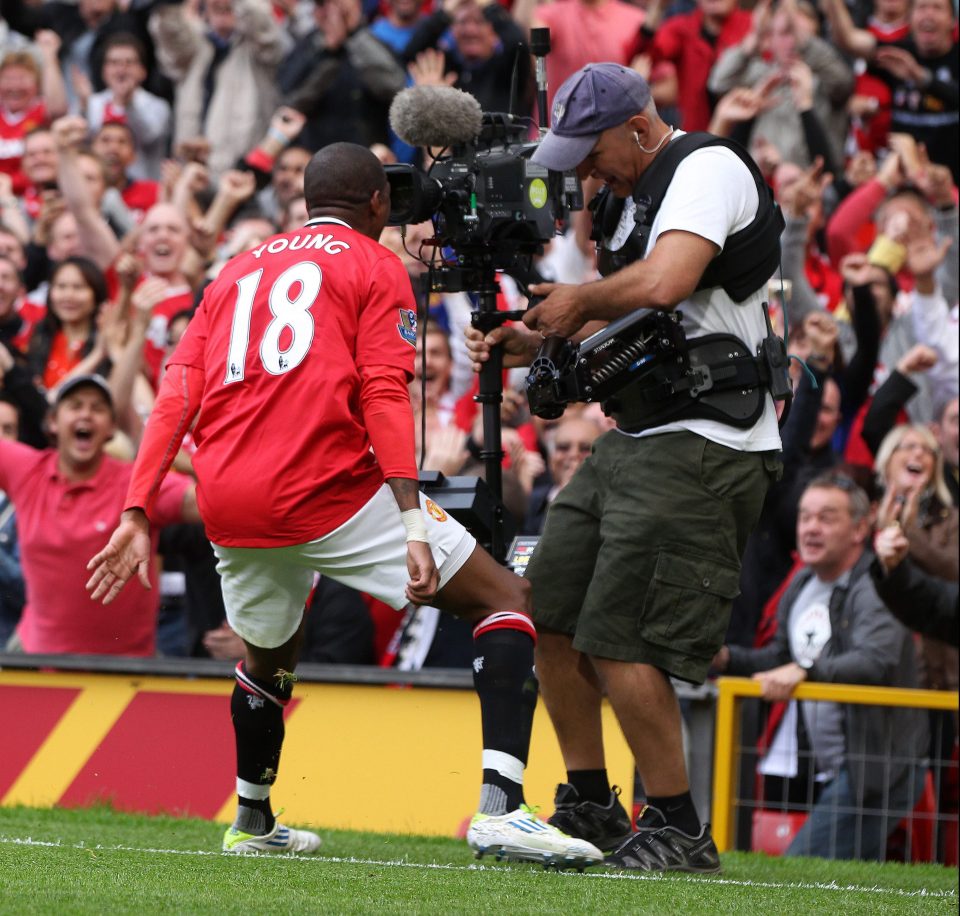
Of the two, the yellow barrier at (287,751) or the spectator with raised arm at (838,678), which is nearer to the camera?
the spectator with raised arm at (838,678)

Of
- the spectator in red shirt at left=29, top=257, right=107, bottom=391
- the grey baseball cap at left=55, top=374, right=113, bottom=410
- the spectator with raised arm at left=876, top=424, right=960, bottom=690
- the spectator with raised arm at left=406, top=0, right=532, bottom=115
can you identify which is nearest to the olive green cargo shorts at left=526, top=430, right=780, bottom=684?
the spectator with raised arm at left=876, top=424, right=960, bottom=690

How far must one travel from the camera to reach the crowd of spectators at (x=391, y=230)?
28.0 feet

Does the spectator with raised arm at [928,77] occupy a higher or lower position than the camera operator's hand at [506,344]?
higher

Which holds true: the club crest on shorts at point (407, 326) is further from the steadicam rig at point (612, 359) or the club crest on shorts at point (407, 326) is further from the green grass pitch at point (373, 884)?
the green grass pitch at point (373, 884)

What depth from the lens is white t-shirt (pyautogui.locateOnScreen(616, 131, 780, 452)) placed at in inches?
207

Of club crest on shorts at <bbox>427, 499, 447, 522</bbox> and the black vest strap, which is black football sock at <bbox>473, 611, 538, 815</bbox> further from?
the black vest strap

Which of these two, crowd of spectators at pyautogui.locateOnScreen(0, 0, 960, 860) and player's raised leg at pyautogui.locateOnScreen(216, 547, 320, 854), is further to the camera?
crowd of spectators at pyautogui.locateOnScreen(0, 0, 960, 860)

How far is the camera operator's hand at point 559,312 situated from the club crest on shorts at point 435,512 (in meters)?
0.63

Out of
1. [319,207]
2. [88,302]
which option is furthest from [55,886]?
[88,302]

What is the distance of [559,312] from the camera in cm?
533

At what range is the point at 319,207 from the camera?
549 cm

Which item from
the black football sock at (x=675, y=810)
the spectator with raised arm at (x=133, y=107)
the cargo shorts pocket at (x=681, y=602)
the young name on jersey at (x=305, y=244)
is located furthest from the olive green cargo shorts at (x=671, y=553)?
the spectator with raised arm at (x=133, y=107)

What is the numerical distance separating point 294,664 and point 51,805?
2.32m

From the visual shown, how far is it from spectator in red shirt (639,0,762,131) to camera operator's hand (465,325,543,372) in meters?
6.29
